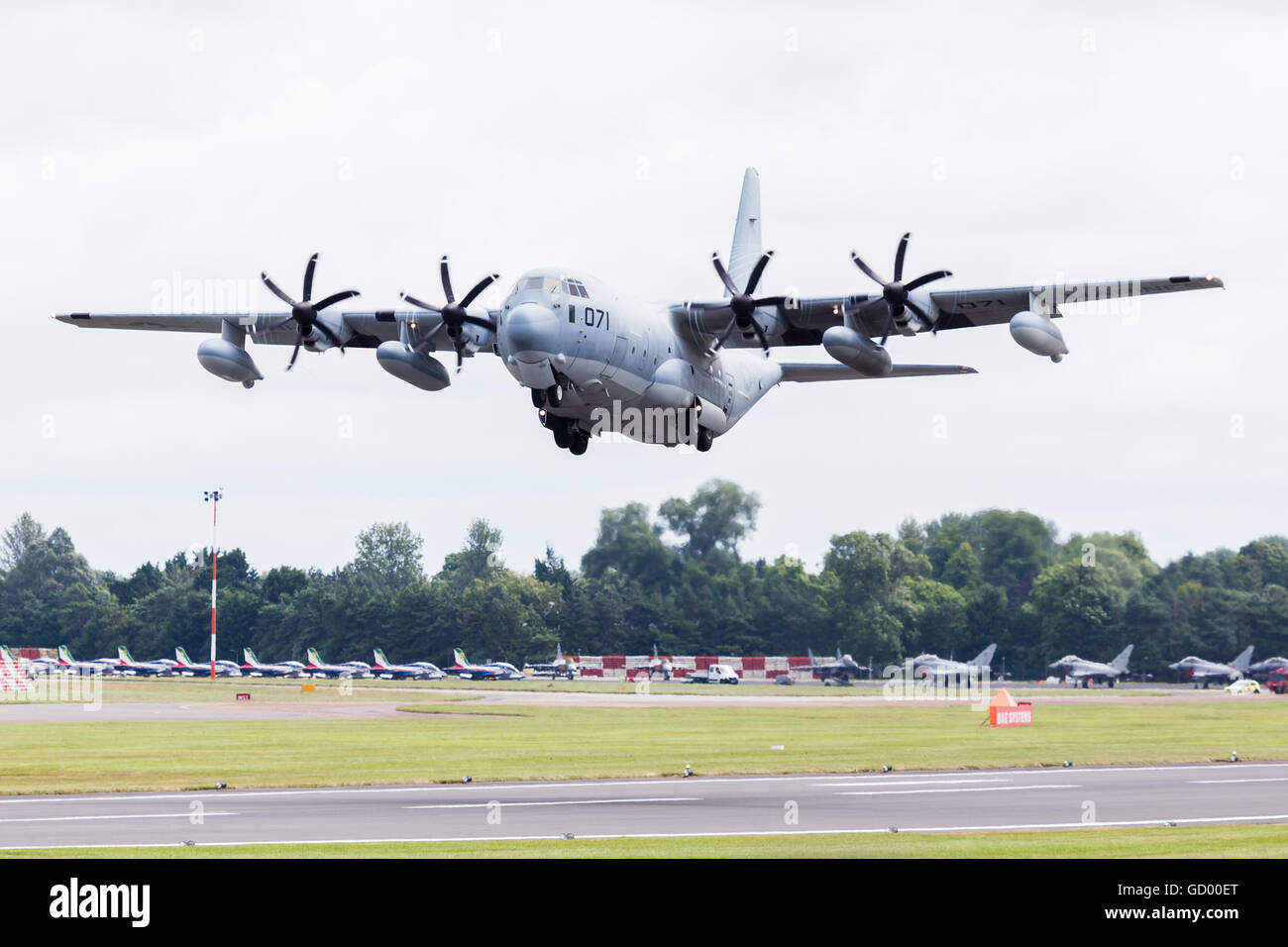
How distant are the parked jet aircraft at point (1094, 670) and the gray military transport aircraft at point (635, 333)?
76866 mm

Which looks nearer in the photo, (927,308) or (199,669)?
(927,308)

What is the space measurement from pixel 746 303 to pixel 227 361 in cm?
1608

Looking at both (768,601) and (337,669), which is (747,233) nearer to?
(768,601)

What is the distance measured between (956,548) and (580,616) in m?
48.2

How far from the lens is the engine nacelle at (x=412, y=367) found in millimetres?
44812

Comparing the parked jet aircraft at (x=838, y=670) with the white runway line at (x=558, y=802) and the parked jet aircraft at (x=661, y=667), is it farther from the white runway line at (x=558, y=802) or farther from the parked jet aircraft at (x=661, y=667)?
the white runway line at (x=558, y=802)

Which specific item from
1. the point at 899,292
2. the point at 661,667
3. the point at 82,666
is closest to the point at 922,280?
the point at 899,292

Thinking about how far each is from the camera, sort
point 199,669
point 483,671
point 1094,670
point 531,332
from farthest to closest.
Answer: point 199,669 → point 483,671 → point 1094,670 → point 531,332

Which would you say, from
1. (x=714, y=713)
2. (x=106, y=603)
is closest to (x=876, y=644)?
(x=714, y=713)

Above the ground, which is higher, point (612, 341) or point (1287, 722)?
point (612, 341)

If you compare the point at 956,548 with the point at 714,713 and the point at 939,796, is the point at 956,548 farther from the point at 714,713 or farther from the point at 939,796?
the point at 939,796

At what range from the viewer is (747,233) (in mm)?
59656
